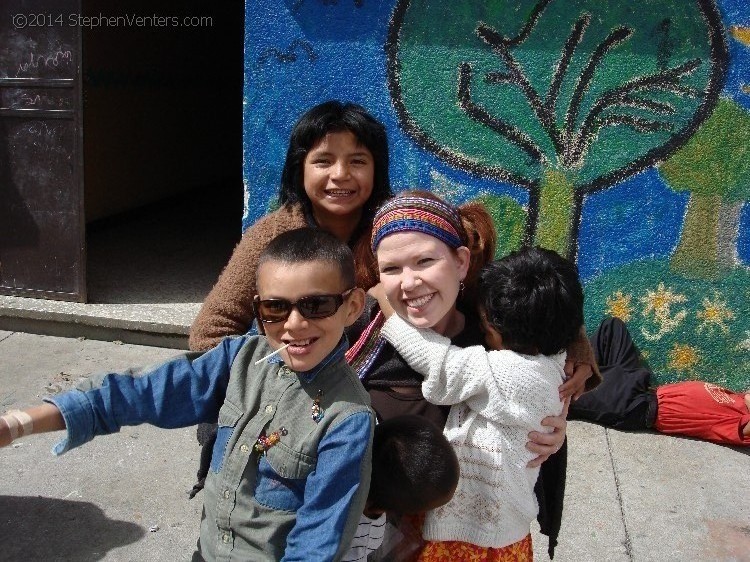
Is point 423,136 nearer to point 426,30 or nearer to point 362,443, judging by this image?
point 426,30

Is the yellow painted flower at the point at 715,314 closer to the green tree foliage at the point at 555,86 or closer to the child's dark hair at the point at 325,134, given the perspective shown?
the green tree foliage at the point at 555,86

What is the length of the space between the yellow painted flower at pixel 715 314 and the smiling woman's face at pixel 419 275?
→ 2684 mm

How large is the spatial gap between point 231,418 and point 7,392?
3.01 metres

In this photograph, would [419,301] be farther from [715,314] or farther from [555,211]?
[715,314]

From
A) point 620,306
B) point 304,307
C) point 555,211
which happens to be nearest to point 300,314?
point 304,307

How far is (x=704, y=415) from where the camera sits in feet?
12.3

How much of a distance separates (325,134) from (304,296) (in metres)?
0.83

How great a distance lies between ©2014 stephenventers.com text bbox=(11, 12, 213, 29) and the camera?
466cm

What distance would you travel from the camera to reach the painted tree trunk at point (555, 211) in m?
3.99

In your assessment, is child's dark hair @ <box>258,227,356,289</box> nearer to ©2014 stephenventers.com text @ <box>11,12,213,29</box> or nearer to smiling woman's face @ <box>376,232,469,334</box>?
smiling woman's face @ <box>376,232,469,334</box>

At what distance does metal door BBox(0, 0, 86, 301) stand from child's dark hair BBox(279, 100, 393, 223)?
3.06m

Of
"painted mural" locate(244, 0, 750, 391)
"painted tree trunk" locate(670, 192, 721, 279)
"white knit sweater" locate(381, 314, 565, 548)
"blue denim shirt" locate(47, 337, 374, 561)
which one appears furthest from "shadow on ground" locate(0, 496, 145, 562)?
"painted tree trunk" locate(670, 192, 721, 279)

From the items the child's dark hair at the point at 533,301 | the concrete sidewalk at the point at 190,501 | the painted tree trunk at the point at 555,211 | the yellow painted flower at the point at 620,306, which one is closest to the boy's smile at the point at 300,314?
the child's dark hair at the point at 533,301

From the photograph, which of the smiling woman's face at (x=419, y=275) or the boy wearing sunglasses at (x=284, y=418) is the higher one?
the smiling woman's face at (x=419, y=275)
